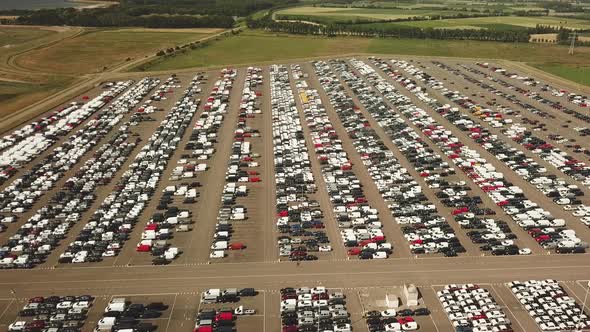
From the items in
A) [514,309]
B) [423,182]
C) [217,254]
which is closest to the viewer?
[514,309]

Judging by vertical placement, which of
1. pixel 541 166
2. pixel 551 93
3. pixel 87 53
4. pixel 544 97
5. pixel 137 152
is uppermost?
pixel 87 53

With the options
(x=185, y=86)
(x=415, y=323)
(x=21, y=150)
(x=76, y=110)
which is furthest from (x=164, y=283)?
(x=185, y=86)

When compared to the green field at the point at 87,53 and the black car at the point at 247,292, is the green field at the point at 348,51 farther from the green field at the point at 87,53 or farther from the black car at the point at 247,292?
the black car at the point at 247,292

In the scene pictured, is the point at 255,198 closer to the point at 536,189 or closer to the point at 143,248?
the point at 143,248

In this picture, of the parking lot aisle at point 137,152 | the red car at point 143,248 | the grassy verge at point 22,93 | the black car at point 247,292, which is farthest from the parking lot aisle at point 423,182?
the grassy verge at point 22,93

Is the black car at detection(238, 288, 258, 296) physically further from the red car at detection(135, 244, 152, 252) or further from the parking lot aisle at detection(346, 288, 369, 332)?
the red car at detection(135, 244, 152, 252)

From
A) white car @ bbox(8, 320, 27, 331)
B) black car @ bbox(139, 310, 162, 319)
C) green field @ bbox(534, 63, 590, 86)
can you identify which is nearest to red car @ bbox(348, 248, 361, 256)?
black car @ bbox(139, 310, 162, 319)

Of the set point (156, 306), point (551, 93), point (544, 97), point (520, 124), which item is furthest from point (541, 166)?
point (156, 306)
